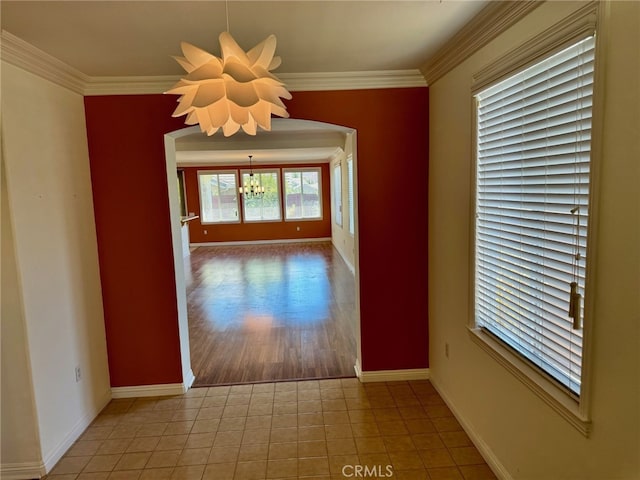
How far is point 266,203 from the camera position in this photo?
11.0 metres

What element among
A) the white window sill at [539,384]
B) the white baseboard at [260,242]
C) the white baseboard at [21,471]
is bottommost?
the white baseboard at [21,471]

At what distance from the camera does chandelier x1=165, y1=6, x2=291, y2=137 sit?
1236 millimetres

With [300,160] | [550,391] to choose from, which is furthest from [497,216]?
[300,160]

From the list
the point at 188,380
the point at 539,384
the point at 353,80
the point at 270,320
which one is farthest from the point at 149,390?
the point at 353,80

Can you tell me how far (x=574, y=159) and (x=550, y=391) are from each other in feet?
3.08

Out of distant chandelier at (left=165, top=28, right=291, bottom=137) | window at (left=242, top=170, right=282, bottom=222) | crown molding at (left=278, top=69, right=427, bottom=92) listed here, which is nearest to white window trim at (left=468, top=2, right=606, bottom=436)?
crown molding at (left=278, top=69, right=427, bottom=92)

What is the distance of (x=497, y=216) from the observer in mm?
1947

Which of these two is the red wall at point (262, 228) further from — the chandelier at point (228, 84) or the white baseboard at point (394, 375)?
the chandelier at point (228, 84)

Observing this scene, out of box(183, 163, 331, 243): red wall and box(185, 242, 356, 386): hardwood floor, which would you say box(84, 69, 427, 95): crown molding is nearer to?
box(185, 242, 356, 386): hardwood floor

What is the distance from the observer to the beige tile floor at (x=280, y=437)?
83.7 inches

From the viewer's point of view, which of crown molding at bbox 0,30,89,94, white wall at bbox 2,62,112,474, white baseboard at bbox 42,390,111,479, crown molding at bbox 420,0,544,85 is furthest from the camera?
white baseboard at bbox 42,390,111,479

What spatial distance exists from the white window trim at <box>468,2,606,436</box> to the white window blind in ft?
0.12

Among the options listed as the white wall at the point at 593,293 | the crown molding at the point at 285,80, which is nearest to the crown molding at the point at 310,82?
the crown molding at the point at 285,80

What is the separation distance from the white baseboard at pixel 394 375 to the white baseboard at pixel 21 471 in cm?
217
